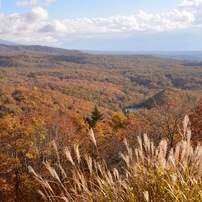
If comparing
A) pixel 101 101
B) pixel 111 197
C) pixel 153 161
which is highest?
pixel 153 161

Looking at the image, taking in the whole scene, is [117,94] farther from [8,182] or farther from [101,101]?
[8,182]

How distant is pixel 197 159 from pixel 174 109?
61.6 feet

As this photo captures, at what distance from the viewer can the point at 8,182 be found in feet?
76.4

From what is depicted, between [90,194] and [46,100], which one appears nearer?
[90,194]

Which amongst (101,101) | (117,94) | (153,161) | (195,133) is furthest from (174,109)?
(117,94)

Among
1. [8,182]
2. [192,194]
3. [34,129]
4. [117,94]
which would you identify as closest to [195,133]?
[34,129]

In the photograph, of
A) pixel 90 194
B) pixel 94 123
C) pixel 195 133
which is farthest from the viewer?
pixel 94 123

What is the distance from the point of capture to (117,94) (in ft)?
624

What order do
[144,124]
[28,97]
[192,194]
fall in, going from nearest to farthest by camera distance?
[192,194] < [144,124] < [28,97]

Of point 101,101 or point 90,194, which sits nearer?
point 90,194

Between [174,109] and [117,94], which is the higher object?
[174,109]

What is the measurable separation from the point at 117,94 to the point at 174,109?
552 ft

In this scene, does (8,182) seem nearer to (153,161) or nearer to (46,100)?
(153,161)

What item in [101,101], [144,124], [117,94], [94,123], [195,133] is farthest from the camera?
[117,94]
